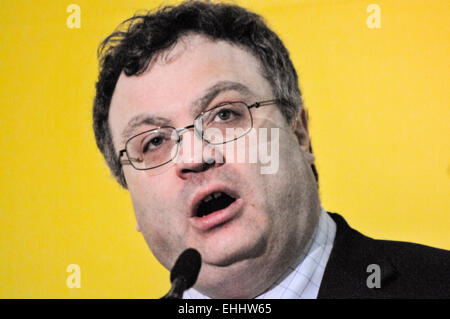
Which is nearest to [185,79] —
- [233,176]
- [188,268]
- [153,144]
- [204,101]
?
A: [204,101]

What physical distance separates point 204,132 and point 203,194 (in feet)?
0.59

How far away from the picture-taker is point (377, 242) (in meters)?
1.61

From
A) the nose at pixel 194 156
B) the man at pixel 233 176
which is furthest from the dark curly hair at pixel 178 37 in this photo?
the nose at pixel 194 156

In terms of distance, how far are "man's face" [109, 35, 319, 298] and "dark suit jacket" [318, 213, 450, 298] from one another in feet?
0.39

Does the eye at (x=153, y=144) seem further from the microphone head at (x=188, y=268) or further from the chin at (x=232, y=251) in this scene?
the microphone head at (x=188, y=268)

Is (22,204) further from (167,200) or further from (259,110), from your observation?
(259,110)

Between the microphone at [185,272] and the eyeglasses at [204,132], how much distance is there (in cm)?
41

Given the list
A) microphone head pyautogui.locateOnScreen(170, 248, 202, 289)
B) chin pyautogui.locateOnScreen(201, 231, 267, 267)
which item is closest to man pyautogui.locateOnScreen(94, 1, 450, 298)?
chin pyautogui.locateOnScreen(201, 231, 267, 267)

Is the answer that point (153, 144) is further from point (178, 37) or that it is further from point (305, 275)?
point (305, 275)

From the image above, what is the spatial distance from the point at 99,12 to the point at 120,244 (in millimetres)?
797

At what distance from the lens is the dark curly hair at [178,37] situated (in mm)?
1683

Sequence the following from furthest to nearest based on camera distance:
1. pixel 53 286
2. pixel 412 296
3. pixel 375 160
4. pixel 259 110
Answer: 1. pixel 53 286
2. pixel 375 160
3. pixel 259 110
4. pixel 412 296

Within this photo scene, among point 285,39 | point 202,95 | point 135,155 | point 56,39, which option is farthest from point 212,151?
point 56,39

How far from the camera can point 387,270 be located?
150 centimetres
